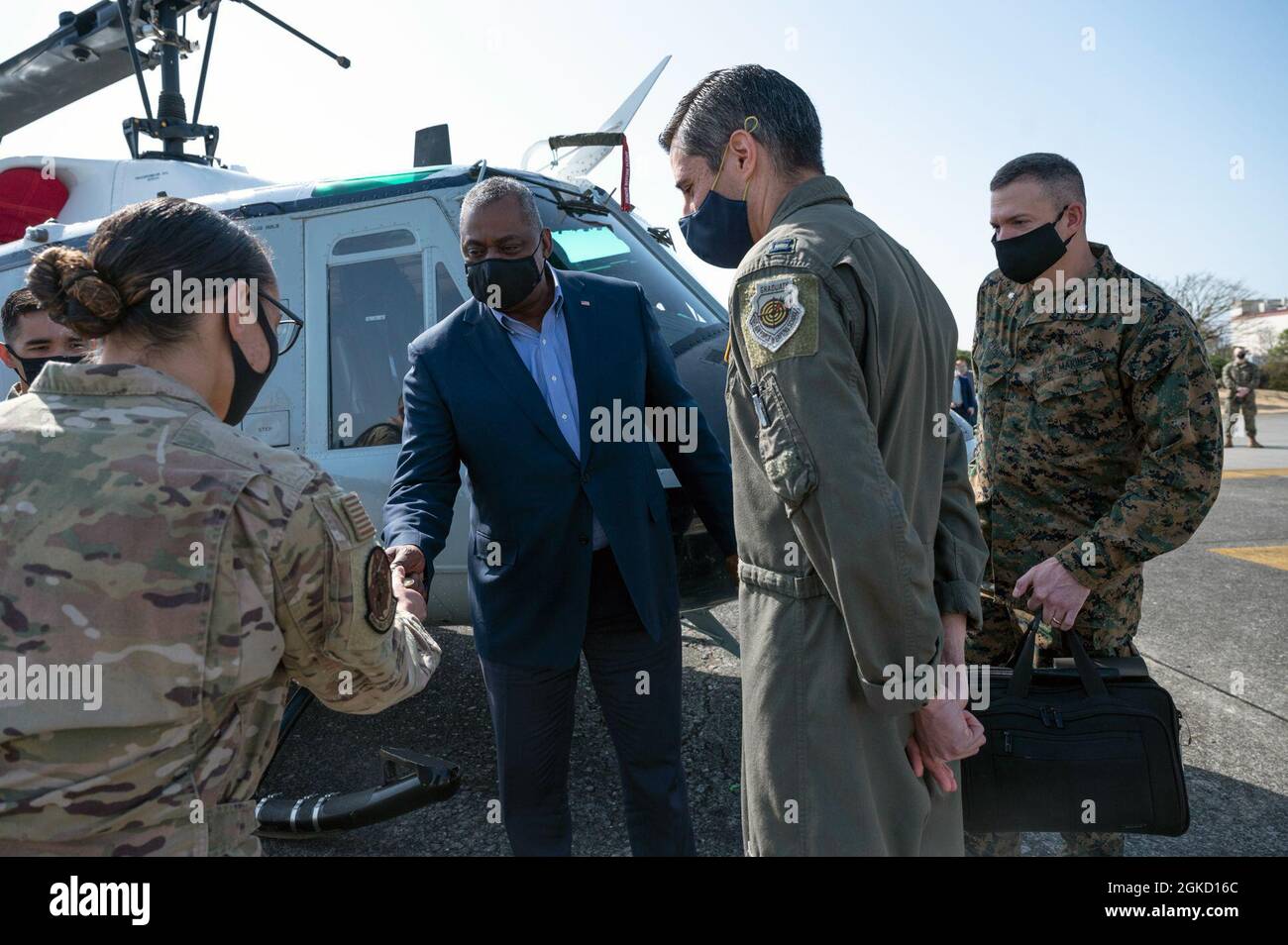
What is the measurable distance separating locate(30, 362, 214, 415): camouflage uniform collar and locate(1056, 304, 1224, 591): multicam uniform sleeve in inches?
81.4

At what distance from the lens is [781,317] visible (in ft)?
4.69

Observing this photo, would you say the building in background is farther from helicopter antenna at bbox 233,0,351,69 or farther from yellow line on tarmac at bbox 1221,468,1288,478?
helicopter antenna at bbox 233,0,351,69

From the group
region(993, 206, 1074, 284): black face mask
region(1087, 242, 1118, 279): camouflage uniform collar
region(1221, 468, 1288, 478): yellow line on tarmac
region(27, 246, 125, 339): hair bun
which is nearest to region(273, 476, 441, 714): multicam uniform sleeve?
region(27, 246, 125, 339): hair bun

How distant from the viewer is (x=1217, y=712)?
416cm

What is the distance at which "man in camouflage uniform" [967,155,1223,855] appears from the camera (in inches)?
87.2

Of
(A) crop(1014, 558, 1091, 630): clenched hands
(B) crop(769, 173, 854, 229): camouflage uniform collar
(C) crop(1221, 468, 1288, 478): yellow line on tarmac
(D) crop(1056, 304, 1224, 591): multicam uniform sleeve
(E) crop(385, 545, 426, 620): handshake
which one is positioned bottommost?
(A) crop(1014, 558, 1091, 630): clenched hands

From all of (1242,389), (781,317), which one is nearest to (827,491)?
(781,317)

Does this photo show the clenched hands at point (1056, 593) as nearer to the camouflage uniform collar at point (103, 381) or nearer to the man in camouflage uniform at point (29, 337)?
the camouflage uniform collar at point (103, 381)

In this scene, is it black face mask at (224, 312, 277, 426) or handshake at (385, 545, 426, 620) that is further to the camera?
handshake at (385, 545, 426, 620)

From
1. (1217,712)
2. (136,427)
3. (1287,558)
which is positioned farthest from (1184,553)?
(136,427)

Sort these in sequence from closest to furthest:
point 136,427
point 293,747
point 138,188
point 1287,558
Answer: point 136,427 → point 293,747 → point 138,188 → point 1287,558

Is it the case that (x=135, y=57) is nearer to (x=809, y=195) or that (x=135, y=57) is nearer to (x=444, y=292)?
(x=444, y=292)

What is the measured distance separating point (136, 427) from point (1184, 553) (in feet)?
27.3
